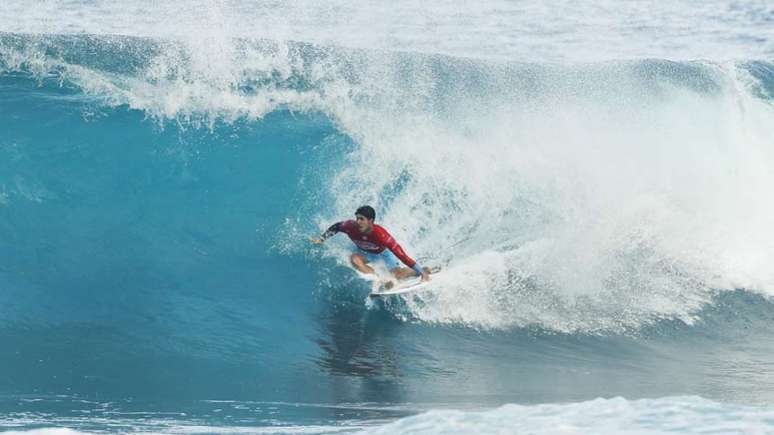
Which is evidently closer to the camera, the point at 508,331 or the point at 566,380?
the point at 566,380

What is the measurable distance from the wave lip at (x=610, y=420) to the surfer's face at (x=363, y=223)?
3727 millimetres

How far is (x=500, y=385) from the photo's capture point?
8.94 meters

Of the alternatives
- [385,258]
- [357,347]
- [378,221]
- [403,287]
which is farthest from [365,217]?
[378,221]

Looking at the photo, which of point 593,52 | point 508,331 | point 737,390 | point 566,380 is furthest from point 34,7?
point 737,390

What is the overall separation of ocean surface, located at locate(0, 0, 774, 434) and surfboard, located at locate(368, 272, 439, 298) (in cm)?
19

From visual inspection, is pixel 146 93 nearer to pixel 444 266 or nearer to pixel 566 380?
pixel 444 266

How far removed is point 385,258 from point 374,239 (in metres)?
0.25

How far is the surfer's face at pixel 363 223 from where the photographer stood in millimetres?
9875

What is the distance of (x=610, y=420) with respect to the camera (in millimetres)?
5992

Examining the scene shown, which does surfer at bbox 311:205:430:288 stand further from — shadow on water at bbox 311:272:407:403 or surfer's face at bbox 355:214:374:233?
shadow on water at bbox 311:272:407:403

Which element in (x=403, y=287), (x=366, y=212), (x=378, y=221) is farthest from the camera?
(x=378, y=221)

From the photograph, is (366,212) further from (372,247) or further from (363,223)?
(372,247)

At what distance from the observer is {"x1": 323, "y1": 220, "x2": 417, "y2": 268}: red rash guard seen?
32.7 feet

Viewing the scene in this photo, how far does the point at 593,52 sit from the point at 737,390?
10.0 meters
